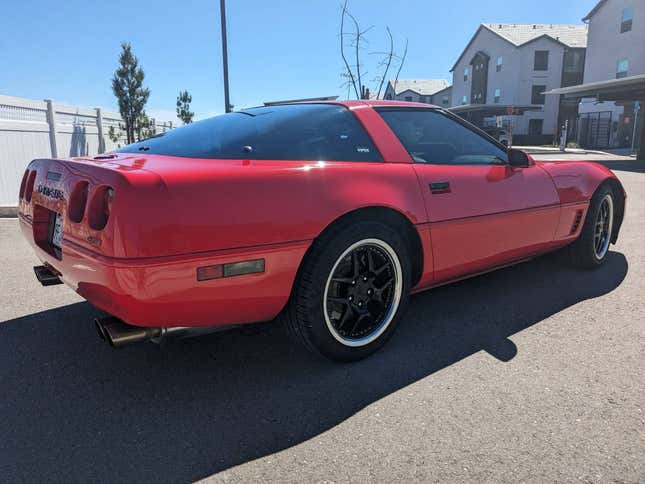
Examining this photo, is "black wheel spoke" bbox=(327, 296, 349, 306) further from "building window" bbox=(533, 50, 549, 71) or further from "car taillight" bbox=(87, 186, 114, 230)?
"building window" bbox=(533, 50, 549, 71)

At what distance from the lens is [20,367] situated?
270 cm

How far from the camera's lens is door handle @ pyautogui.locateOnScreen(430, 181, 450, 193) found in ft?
9.58

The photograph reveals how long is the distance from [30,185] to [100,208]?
118 centimetres

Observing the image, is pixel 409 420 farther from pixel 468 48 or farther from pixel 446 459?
pixel 468 48

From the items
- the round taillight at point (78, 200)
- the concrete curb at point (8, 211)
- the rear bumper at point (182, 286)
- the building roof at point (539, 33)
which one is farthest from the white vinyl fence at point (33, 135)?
the building roof at point (539, 33)

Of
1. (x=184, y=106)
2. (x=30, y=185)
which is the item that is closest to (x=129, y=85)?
(x=184, y=106)

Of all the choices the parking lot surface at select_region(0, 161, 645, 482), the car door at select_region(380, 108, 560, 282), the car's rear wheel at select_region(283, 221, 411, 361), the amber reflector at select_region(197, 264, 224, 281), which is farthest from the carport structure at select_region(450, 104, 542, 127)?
the amber reflector at select_region(197, 264, 224, 281)

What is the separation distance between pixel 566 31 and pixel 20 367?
51.8 meters

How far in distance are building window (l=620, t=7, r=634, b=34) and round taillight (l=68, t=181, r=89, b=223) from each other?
1453 inches

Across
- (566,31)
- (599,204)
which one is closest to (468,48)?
(566,31)

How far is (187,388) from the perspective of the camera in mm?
2486

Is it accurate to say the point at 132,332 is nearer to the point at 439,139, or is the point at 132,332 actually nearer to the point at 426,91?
the point at 439,139

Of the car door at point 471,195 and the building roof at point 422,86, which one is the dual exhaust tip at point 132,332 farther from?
the building roof at point 422,86

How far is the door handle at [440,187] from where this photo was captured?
2.92 m
